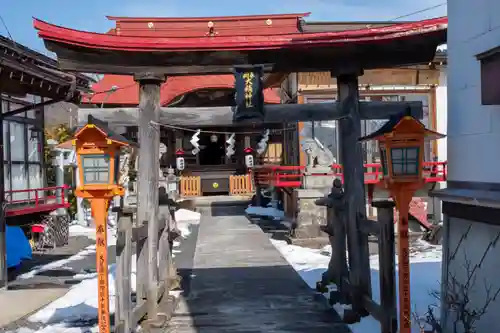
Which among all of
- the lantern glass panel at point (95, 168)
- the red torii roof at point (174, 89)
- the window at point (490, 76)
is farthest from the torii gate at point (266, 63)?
the red torii roof at point (174, 89)

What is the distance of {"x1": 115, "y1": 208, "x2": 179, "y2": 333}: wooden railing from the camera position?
20.0ft

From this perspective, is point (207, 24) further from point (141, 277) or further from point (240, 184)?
point (141, 277)

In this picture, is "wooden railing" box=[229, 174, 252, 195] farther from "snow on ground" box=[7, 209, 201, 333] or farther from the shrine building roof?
the shrine building roof

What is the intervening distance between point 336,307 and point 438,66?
13680mm

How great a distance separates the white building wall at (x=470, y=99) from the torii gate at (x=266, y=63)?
6.17 feet

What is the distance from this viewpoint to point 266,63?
26.6 feet

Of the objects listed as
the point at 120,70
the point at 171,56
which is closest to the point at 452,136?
the point at 171,56

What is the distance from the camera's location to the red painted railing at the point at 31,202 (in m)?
13.6

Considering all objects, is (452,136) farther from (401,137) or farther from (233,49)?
(233,49)

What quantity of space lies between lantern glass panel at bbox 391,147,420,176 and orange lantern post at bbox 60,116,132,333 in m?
3.01

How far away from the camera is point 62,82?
12.3 meters

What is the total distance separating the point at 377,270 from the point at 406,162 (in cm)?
584

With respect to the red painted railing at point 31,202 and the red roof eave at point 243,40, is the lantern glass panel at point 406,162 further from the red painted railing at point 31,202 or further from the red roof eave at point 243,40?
the red painted railing at point 31,202

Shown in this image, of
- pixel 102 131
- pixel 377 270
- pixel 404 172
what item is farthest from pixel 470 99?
pixel 377 270
